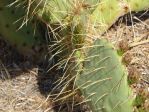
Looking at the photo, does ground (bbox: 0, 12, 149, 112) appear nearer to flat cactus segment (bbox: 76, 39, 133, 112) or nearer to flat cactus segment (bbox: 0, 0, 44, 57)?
flat cactus segment (bbox: 0, 0, 44, 57)

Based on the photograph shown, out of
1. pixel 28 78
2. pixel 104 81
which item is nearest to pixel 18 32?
pixel 28 78

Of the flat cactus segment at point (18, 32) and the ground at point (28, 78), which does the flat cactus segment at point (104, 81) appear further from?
the flat cactus segment at point (18, 32)

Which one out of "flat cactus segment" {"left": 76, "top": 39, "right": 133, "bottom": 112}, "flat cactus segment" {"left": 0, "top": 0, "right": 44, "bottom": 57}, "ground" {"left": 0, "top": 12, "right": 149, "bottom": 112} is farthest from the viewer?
"flat cactus segment" {"left": 0, "top": 0, "right": 44, "bottom": 57}

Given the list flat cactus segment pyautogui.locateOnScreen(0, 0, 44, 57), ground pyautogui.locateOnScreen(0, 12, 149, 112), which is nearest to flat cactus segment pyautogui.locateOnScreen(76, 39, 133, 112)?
ground pyautogui.locateOnScreen(0, 12, 149, 112)

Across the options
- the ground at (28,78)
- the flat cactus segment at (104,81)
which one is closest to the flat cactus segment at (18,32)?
the ground at (28,78)

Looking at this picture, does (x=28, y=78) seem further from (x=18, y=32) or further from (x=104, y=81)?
(x=104, y=81)

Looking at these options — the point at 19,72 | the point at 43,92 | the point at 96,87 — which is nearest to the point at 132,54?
the point at 96,87

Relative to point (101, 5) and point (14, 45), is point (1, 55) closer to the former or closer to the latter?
point (14, 45)

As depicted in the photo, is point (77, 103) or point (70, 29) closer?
point (70, 29)
